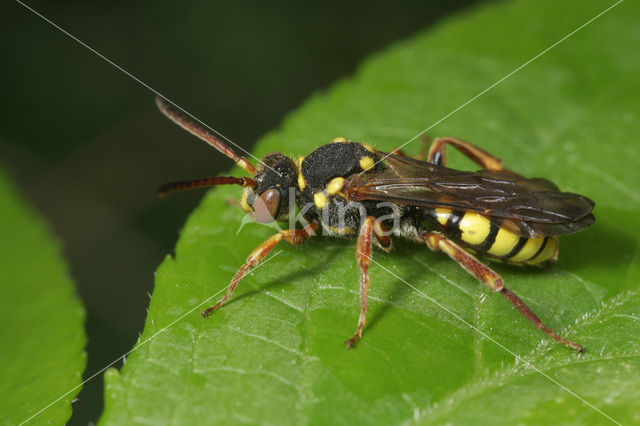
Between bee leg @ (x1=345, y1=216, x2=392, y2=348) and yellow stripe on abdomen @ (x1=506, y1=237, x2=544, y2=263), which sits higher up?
yellow stripe on abdomen @ (x1=506, y1=237, x2=544, y2=263)

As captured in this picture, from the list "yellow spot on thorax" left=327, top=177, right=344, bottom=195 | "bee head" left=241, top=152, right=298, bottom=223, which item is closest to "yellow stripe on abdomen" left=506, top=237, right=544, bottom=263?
"yellow spot on thorax" left=327, top=177, right=344, bottom=195

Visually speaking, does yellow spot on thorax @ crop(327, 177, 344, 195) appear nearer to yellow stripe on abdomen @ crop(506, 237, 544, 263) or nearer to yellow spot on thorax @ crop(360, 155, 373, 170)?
yellow spot on thorax @ crop(360, 155, 373, 170)

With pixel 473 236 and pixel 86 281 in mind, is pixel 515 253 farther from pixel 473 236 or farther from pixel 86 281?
pixel 86 281

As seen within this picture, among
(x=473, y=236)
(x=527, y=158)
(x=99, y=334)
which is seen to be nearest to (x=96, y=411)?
(x=99, y=334)

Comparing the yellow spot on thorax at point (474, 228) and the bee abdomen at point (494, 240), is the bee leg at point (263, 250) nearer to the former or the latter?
the bee abdomen at point (494, 240)

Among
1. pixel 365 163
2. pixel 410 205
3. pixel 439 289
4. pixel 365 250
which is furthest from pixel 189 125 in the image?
pixel 439 289

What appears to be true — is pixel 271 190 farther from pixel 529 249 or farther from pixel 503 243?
pixel 529 249

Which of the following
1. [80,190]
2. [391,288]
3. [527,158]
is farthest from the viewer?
[80,190]

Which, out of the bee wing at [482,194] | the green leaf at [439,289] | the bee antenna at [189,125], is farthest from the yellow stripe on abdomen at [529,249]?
the bee antenna at [189,125]
